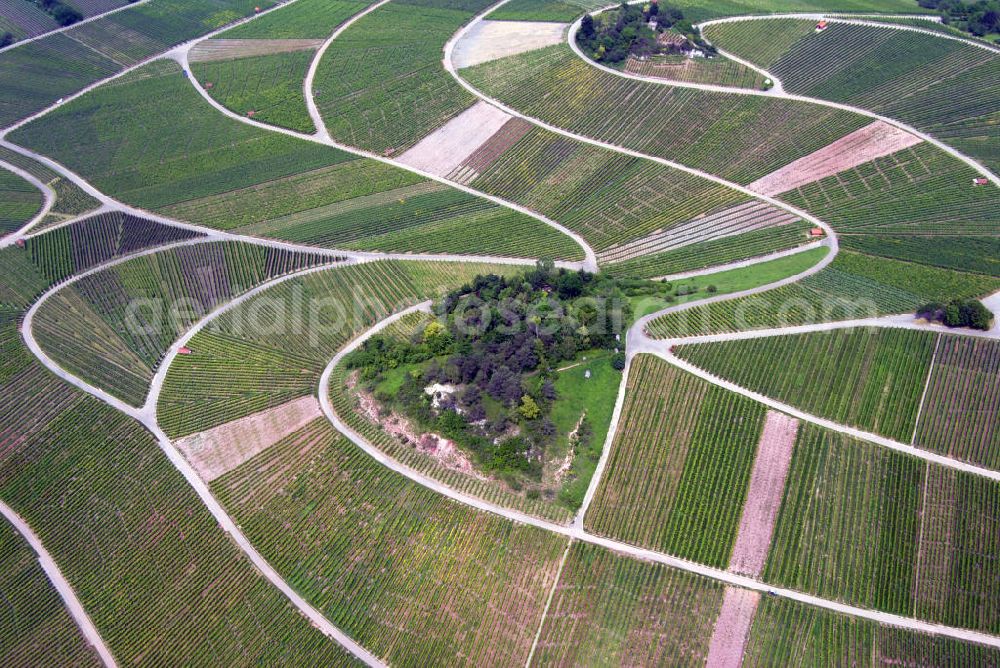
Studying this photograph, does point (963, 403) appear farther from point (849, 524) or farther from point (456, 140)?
→ point (456, 140)

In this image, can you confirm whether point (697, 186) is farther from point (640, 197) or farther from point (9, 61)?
point (9, 61)

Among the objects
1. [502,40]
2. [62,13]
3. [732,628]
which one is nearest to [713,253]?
[732,628]

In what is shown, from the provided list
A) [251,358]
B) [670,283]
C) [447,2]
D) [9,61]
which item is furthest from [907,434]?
[9,61]

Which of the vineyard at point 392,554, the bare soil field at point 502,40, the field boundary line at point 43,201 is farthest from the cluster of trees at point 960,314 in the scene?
the field boundary line at point 43,201

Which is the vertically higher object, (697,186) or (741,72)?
(741,72)

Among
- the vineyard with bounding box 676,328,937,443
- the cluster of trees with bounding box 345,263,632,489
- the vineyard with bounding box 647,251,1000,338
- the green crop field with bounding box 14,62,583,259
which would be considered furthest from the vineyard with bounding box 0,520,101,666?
the vineyard with bounding box 676,328,937,443

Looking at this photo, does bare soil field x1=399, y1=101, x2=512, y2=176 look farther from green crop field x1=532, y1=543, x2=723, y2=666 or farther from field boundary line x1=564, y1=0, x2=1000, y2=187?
green crop field x1=532, y1=543, x2=723, y2=666

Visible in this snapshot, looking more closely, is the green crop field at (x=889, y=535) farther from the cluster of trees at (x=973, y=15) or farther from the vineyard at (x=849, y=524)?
the cluster of trees at (x=973, y=15)
